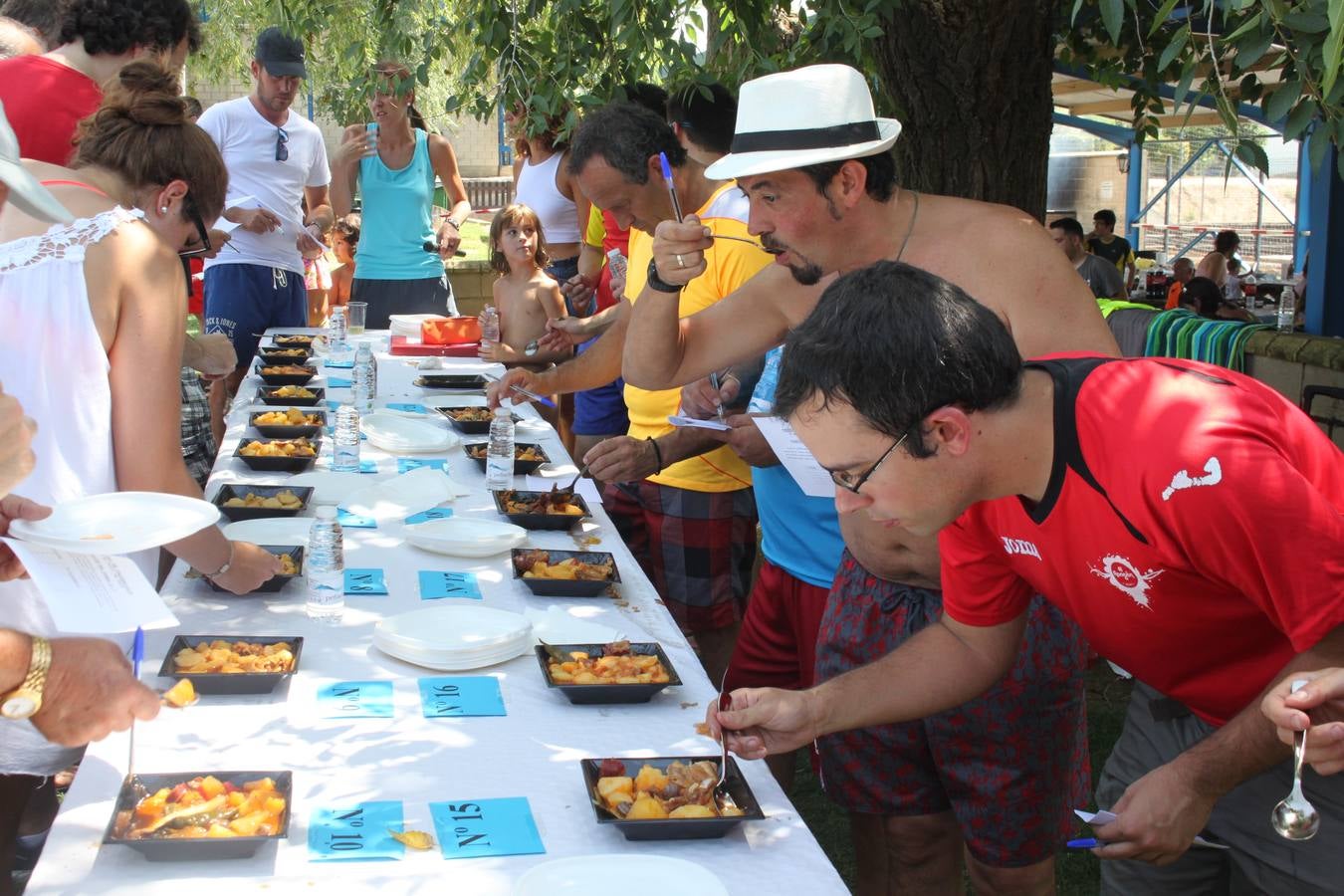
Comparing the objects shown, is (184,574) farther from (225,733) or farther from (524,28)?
(524,28)

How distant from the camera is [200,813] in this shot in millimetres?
1691

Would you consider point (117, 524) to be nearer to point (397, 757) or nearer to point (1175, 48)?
point (397, 757)

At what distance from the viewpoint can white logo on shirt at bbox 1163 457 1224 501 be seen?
5.06 feet

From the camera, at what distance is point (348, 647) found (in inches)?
94.5

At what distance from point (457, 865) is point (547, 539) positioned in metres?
1.50

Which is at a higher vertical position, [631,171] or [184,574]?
[631,171]

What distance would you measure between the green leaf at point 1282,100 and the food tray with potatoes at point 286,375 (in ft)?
11.8

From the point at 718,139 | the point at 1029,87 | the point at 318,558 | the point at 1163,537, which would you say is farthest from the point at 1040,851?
the point at 1029,87

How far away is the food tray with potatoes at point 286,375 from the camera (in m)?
4.84

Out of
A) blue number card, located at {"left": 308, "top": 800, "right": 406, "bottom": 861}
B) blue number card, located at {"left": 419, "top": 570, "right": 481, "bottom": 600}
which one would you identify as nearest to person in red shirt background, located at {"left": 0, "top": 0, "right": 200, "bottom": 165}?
blue number card, located at {"left": 419, "top": 570, "right": 481, "bottom": 600}

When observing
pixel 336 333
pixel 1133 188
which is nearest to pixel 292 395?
pixel 336 333

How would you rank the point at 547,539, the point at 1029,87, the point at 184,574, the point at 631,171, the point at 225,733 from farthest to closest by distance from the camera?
1. the point at 1029,87
2. the point at 631,171
3. the point at 547,539
4. the point at 184,574
5. the point at 225,733

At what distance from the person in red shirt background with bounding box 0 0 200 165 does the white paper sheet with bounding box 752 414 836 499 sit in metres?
2.36

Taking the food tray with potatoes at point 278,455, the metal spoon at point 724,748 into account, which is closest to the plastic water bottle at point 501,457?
the food tray with potatoes at point 278,455
